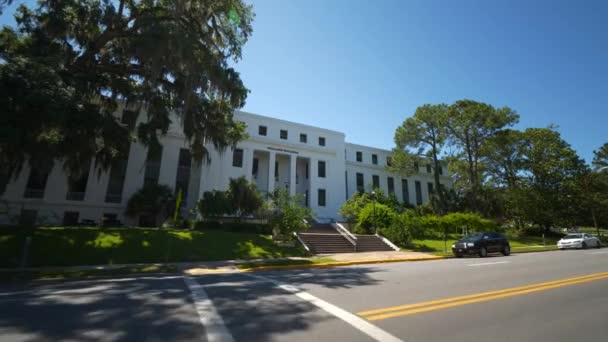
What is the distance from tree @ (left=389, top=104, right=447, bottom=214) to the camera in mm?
37656

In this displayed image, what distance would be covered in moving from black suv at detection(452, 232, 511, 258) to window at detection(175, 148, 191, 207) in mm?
25087

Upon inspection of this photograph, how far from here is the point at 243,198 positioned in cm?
Answer: 2342

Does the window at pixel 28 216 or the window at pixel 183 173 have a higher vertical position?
the window at pixel 183 173

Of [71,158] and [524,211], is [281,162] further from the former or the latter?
[524,211]

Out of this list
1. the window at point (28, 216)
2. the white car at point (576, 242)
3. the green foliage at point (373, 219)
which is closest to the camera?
the white car at point (576, 242)

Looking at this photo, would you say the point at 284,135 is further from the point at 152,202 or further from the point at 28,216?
the point at 28,216

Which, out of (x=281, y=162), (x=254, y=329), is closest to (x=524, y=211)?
(x=281, y=162)

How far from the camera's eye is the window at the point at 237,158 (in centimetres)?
3167

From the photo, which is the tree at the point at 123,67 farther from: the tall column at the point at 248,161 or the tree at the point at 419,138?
the tree at the point at 419,138

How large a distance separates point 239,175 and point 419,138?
24.8 meters

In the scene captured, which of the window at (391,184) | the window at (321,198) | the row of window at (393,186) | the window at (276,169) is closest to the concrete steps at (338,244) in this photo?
the window at (321,198)

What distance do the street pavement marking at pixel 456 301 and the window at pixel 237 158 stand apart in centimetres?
2829

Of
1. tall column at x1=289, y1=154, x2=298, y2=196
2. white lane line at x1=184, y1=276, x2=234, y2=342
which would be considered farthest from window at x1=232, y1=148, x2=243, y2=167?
white lane line at x1=184, y1=276, x2=234, y2=342

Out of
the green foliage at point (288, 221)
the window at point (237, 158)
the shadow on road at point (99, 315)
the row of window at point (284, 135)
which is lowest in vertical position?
the shadow on road at point (99, 315)
